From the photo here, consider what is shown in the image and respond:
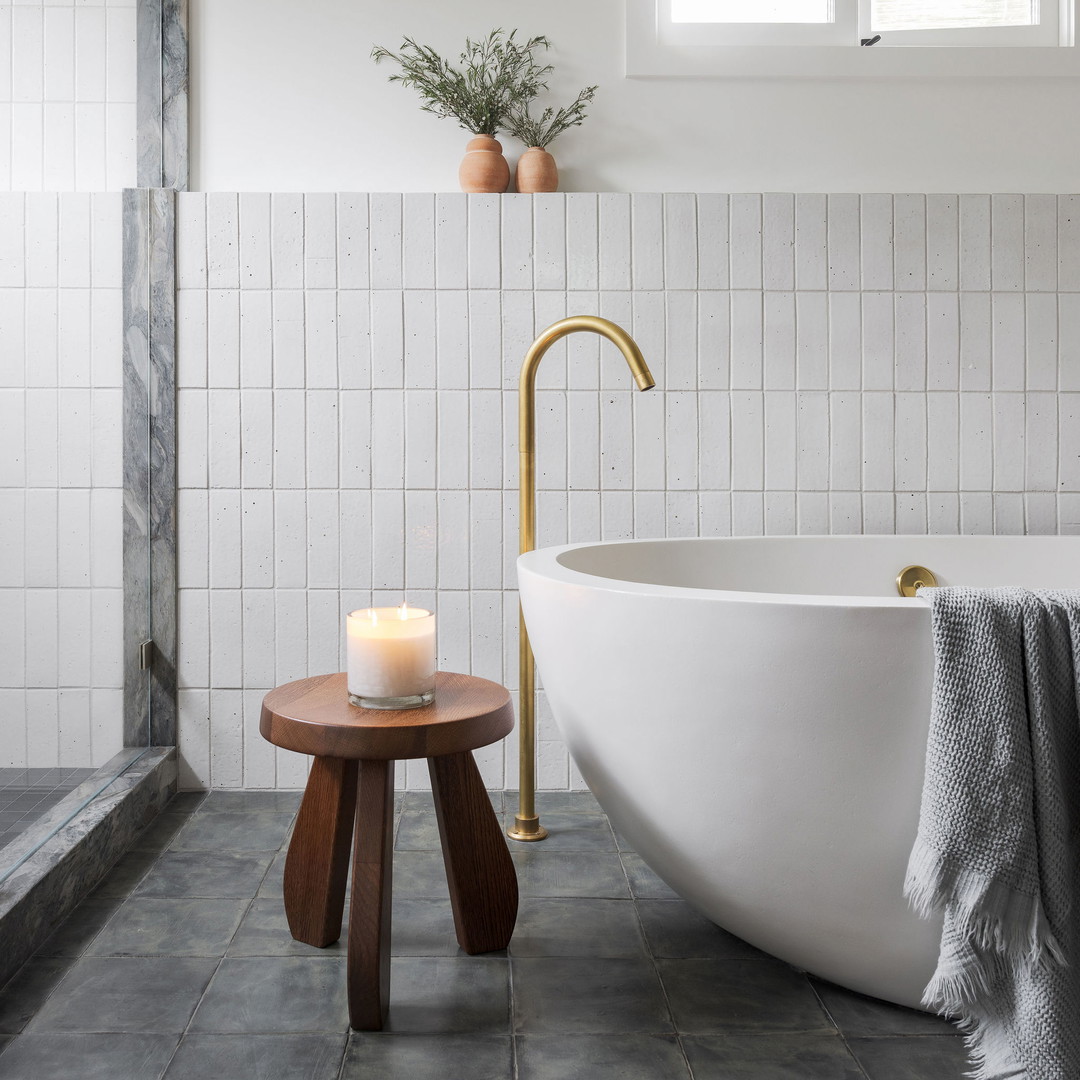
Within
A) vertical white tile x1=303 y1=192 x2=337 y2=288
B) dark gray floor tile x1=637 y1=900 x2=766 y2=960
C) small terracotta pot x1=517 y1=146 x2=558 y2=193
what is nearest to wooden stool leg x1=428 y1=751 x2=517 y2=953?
dark gray floor tile x1=637 y1=900 x2=766 y2=960

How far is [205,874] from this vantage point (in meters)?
1.64

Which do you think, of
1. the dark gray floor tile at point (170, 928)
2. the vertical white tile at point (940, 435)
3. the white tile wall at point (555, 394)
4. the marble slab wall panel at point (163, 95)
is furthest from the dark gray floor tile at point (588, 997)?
the marble slab wall panel at point (163, 95)

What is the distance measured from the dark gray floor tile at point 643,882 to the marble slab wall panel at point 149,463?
1.06m

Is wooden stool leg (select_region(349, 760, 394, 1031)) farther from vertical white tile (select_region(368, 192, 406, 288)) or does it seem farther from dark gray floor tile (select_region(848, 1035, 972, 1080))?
vertical white tile (select_region(368, 192, 406, 288))

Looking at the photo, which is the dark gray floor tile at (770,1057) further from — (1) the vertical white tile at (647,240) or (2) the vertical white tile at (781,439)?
(1) the vertical white tile at (647,240)

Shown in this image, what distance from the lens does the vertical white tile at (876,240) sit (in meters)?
2.09

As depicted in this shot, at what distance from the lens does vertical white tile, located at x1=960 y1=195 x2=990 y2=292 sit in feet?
6.87

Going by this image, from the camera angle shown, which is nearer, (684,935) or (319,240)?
(684,935)

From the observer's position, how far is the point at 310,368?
205cm

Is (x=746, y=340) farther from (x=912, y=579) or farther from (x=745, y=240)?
(x=912, y=579)

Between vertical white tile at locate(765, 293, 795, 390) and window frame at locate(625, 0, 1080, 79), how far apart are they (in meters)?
0.53

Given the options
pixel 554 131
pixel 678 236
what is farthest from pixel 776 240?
pixel 554 131

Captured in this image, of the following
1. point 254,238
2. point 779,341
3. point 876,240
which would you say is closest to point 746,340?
point 779,341

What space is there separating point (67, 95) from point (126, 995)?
5.15 feet
